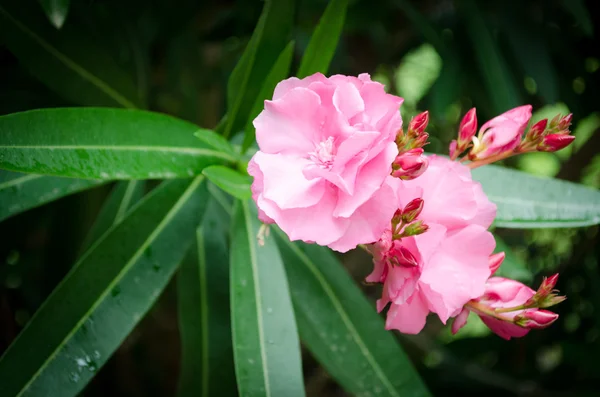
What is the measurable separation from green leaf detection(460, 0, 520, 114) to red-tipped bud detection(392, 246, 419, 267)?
726mm

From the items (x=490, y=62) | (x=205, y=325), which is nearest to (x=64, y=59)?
(x=205, y=325)

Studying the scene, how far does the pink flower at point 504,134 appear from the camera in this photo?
623 millimetres

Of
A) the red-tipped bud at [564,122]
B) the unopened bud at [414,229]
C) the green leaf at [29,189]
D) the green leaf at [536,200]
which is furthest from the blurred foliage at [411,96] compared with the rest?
the unopened bud at [414,229]

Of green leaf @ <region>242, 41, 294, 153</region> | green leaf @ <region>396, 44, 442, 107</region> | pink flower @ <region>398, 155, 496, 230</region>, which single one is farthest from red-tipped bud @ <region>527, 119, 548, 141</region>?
green leaf @ <region>396, 44, 442, 107</region>

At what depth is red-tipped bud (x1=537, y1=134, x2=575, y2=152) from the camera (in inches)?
23.8

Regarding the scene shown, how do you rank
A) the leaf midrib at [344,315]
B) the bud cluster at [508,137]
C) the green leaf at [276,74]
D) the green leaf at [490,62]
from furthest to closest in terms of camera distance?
the green leaf at [490,62]
the leaf midrib at [344,315]
the green leaf at [276,74]
the bud cluster at [508,137]

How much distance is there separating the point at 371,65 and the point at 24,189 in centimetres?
133

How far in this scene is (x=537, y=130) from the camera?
0.62 metres

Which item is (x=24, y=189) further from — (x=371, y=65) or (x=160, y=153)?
(x=371, y=65)

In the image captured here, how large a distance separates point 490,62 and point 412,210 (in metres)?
0.86

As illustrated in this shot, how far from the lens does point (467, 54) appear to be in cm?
153

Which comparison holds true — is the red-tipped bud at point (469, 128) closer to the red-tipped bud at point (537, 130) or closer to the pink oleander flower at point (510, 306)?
the red-tipped bud at point (537, 130)

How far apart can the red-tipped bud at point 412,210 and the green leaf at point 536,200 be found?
331mm

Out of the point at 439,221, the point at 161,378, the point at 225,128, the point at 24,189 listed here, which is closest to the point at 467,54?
the point at 225,128
